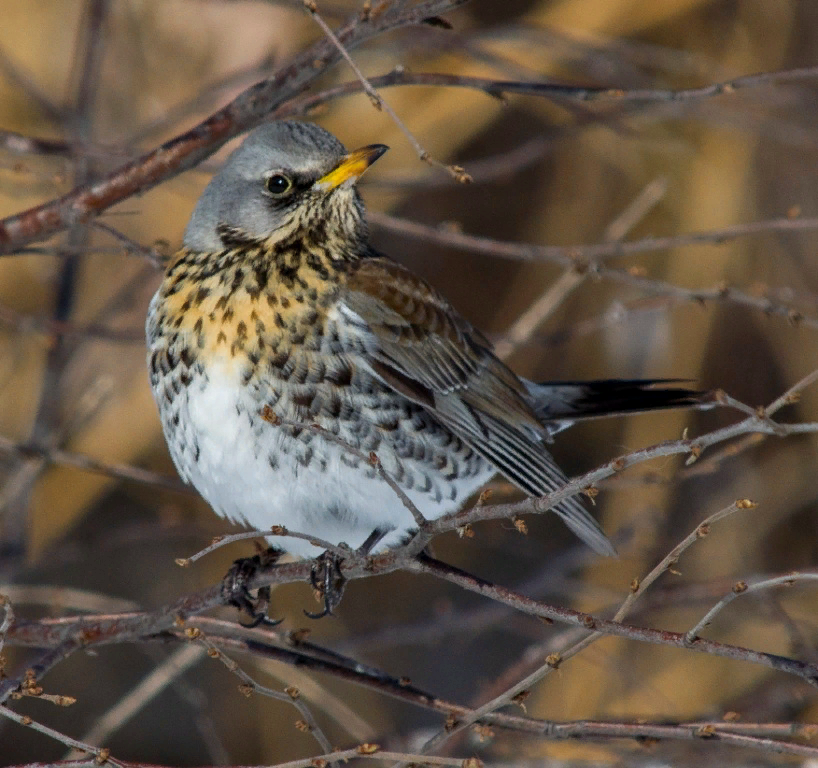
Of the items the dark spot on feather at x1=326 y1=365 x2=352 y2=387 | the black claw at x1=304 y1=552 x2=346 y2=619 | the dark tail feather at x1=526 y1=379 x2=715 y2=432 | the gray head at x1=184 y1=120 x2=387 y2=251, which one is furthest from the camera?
the dark tail feather at x1=526 y1=379 x2=715 y2=432

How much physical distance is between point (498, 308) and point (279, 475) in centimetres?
381

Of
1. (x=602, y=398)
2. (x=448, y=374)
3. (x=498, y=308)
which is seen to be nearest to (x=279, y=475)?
(x=448, y=374)

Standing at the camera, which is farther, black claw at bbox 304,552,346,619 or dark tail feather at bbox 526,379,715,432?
dark tail feather at bbox 526,379,715,432

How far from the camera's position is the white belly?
319cm

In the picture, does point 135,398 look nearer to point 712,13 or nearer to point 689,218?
point 689,218

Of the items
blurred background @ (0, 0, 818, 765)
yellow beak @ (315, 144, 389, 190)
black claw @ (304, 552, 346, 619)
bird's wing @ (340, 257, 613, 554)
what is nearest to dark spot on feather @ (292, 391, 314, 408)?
bird's wing @ (340, 257, 613, 554)

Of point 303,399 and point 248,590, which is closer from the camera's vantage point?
point 303,399

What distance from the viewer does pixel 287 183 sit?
Answer: 11.4ft

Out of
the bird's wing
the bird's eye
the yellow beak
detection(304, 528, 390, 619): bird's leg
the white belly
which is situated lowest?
detection(304, 528, 390, 619): bird's leg

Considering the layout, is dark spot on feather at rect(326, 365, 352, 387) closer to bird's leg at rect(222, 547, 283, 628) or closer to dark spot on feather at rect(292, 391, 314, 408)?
dark spot on feather at rect(292, 391, 314, 408)

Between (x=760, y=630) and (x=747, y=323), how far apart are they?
1.69 metres

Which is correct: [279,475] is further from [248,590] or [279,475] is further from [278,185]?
[278,185]

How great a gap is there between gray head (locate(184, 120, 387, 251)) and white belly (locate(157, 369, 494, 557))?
55 cm

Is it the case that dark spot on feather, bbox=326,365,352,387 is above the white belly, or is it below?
above
